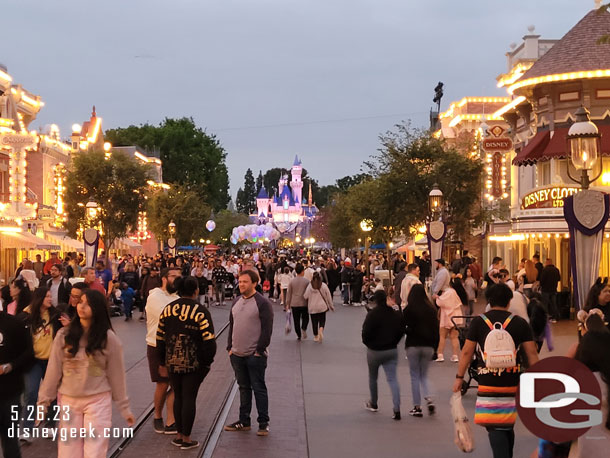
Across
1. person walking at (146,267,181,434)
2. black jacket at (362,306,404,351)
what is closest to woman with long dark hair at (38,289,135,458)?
person walking at (146,267,181,434)

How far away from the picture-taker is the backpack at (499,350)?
319 inches

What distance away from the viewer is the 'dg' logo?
711 cm

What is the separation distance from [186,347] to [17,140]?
107ft

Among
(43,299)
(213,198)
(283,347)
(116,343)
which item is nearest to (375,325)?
(43,299)

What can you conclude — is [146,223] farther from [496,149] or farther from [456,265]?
[456,265]

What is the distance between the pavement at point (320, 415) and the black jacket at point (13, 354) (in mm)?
1394

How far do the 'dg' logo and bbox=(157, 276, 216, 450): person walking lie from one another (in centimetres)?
369

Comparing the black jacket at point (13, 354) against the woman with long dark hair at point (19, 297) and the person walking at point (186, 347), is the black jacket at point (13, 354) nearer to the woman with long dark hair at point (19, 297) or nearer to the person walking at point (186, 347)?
the person walking at point (186, 347)

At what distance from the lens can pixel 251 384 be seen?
11.3 metres

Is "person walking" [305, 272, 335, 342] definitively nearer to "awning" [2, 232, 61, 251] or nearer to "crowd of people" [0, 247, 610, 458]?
"crowd of people" [0, 247, 610, 458]

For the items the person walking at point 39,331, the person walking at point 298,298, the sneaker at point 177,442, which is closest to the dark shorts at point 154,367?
the sneaker at point 177,442

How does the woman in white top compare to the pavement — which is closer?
the pavement

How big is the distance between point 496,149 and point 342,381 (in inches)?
886

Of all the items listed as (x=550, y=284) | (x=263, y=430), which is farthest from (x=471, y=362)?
(x=550, y=284)
